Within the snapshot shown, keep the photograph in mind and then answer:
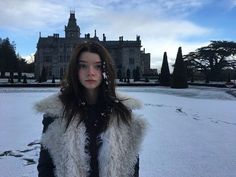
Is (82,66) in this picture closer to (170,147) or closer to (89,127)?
(89,127)

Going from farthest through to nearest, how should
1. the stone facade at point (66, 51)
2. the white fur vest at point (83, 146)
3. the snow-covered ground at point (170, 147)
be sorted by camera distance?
the stone facade at point (66, 51), the snow-covered ground at point (170, 147), the white fur vest at point (83, 146)

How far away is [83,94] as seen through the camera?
2016mm

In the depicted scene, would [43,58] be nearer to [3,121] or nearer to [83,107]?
[3,121]

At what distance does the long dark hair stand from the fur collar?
0.10ft

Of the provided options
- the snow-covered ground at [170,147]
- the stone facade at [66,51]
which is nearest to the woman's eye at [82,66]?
the snow-covered ground at [170,147]

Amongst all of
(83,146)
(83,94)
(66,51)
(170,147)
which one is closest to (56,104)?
(83,94)

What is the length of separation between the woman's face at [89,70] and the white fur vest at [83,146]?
0.17 m

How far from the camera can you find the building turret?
7312cm

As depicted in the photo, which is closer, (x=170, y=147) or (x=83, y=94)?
(x=83, y=94)

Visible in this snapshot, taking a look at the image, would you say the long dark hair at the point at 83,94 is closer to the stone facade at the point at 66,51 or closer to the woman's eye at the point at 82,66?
the woman's eye at the point at 82,66

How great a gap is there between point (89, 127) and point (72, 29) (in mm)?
72297

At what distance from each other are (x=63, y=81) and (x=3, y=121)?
25.6 feet

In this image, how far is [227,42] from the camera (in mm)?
55875

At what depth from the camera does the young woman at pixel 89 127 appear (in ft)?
6.37
